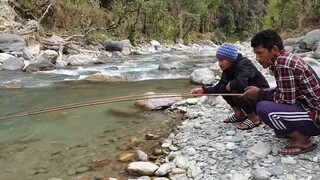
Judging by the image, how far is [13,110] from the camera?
5.67 meters

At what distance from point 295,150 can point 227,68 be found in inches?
48.7

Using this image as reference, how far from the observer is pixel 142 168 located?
10.5 ft

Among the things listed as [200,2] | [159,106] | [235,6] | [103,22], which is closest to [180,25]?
[200,2]

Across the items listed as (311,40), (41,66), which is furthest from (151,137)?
(311,40)

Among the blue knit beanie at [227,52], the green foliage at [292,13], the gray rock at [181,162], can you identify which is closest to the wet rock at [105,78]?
the blue knit beanie at [227,52]

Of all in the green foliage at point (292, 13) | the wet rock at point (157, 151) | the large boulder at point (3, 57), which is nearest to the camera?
the wet rock at point (157, 151)

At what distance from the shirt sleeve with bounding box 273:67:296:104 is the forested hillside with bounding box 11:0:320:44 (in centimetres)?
1584

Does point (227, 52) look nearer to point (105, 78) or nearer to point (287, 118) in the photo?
point (287, 118)

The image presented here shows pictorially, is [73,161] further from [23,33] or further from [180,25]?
[180,25]

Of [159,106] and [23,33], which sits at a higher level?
[23,33]

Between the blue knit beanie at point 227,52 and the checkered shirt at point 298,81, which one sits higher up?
the blue knit beanie at point 227,52

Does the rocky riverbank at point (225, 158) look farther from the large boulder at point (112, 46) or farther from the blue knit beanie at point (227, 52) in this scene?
the large boulder at point (112, 46)

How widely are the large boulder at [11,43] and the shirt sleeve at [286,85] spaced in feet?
39.2

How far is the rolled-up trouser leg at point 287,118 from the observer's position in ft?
8.95
